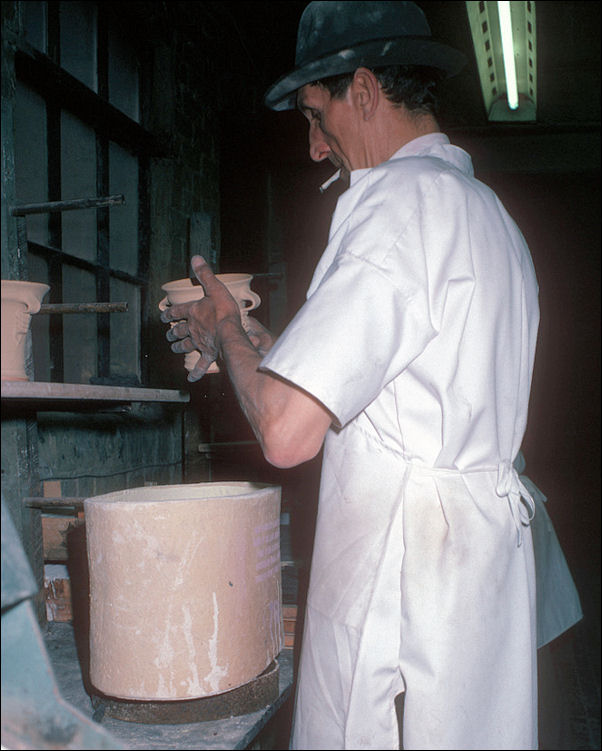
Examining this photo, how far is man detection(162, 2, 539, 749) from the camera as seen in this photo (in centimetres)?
107

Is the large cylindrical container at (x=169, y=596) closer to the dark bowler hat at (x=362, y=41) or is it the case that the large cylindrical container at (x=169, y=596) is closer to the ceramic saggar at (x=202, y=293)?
the ceramic saggar at (x=202, y=293)

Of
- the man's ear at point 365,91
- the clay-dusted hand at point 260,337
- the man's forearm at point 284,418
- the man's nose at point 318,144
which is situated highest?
the man's ear at point 365,91

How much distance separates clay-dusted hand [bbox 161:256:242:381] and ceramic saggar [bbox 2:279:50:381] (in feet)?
1.04

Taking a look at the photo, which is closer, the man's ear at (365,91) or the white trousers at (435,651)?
the white trousers at (435,651)

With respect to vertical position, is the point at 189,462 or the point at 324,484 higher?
the point at 324,484

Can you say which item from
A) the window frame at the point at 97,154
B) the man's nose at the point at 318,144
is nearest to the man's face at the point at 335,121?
the man's nose at the point at 318,144

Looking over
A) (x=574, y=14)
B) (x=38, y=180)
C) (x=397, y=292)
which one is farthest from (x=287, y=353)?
(x=574, y=14)

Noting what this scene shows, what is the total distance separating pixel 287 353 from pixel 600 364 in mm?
6420

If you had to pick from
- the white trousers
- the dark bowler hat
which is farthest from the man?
the dark bowler hat

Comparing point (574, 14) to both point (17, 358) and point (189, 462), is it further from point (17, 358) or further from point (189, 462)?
point (17, 358)

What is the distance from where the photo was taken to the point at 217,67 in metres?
4.85

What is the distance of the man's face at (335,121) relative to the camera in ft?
4.56

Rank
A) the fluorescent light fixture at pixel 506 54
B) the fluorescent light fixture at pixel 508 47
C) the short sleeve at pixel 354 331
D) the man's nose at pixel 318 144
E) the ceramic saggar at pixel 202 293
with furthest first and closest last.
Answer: the fluorescent light fixture at pixel 506 54
the fluorescent light fixture at pixel 508 47
the ceramic saggar at pixel 202 293
the man's nose at pixel 318 144
the short sleeve at pixel 354 331

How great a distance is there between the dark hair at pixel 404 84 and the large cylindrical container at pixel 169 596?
0.84 m
